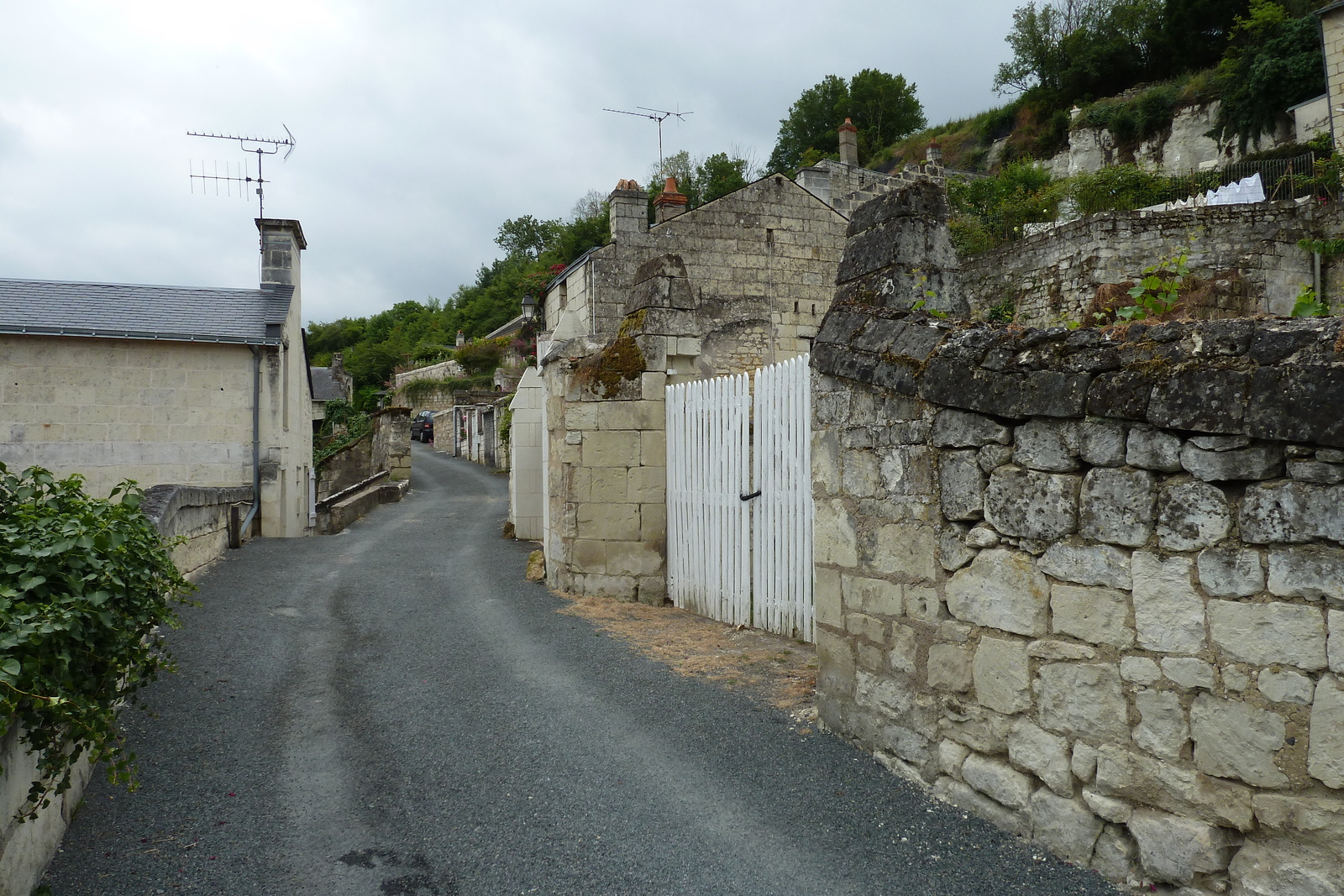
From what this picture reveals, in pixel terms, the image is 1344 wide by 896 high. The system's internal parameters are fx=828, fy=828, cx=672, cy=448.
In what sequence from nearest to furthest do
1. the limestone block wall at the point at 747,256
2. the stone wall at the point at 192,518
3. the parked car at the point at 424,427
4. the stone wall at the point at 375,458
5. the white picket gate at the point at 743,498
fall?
the white picket gate at the point at 743,498, the stone wall at the point at 192,518, the limestone block wall at the point at 747,256, the stone wall at the point at 375,458, the parked car at the point at 424,427

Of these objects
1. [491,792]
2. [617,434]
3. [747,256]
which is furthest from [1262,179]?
[491,792]

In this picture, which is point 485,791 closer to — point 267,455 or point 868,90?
point 267,455

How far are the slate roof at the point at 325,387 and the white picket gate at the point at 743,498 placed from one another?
2785 centimetres

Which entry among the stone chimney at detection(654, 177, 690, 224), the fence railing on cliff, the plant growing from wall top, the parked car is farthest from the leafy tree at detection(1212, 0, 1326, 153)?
the parked car

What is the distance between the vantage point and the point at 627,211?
682 inches

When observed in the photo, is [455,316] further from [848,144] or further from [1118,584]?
[1118,584]

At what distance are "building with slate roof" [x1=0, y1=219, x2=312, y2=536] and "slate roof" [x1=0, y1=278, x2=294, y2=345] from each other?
0.08ft

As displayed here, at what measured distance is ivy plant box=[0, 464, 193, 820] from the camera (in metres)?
2.59

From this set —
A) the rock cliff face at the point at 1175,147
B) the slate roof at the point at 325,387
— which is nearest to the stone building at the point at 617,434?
the rock cliff face at the point at 1175,147

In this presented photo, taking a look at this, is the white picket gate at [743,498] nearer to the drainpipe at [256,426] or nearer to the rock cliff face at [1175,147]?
the drainpipe at [256,426]

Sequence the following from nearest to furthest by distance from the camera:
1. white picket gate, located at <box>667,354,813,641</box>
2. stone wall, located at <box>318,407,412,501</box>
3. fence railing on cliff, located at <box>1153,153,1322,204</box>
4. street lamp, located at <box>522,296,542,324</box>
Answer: white picket gate, located at <box>667,354,813,641</box>, fence railing on cliff, located at <box>1153,153,1322,204</box>, stone wall, located at <box>318,407,412,501</box>, street lamp, located at <box>522,296,542,324</box>

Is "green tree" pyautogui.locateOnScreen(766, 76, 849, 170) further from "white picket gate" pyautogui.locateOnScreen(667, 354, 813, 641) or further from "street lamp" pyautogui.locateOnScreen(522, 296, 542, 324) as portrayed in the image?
"white picket gate" pyautogui.locateOnScreen(667, 354, 813, 641)

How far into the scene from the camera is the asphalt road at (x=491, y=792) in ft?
10.2

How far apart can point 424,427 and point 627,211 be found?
25056 mm
